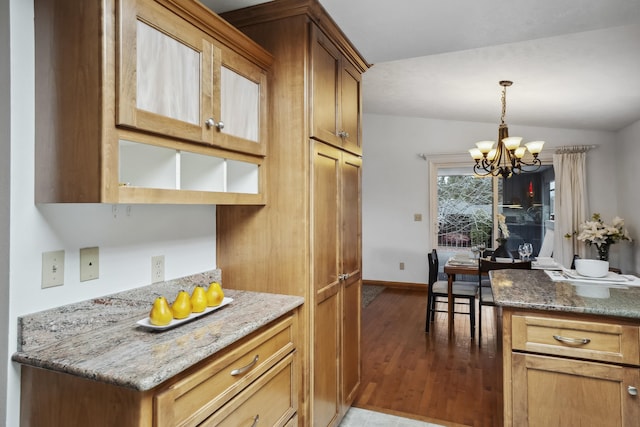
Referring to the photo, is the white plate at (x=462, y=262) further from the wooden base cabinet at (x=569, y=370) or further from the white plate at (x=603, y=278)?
the wooden base cabinet at (x=569, y=370)

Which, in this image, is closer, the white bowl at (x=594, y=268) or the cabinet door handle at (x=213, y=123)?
the cabinet door handle at (x=213, y=123)

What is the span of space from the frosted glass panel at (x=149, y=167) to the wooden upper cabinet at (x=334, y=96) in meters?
0.71

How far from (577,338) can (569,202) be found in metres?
4.35

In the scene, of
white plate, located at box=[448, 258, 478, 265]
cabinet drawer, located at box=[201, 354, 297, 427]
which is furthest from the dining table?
cabinet drawer, located at box=[201, 354, 297, 427]

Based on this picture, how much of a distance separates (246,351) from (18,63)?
120cm

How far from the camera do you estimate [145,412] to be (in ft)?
3.33

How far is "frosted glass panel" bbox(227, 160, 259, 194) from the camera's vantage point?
1.88 metres

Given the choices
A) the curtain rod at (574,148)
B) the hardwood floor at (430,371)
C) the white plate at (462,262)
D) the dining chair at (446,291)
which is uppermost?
the curtain rod at (574,148)

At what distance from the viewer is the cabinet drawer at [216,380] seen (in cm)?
109

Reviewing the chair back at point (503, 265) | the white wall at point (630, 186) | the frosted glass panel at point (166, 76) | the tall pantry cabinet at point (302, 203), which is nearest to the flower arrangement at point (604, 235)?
the white wall at point (630, 186)

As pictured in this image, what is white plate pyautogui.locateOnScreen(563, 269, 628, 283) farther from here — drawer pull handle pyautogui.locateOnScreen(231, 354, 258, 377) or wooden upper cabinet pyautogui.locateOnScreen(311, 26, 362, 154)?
drawer pull handle pyautogui.locateOnScreen(231, 354, 258, 377)

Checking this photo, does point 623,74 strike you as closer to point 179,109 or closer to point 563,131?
point 563,131

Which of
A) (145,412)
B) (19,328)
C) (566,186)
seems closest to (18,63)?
(19,328)

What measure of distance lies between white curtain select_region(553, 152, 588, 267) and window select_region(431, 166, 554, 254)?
0.59ft
